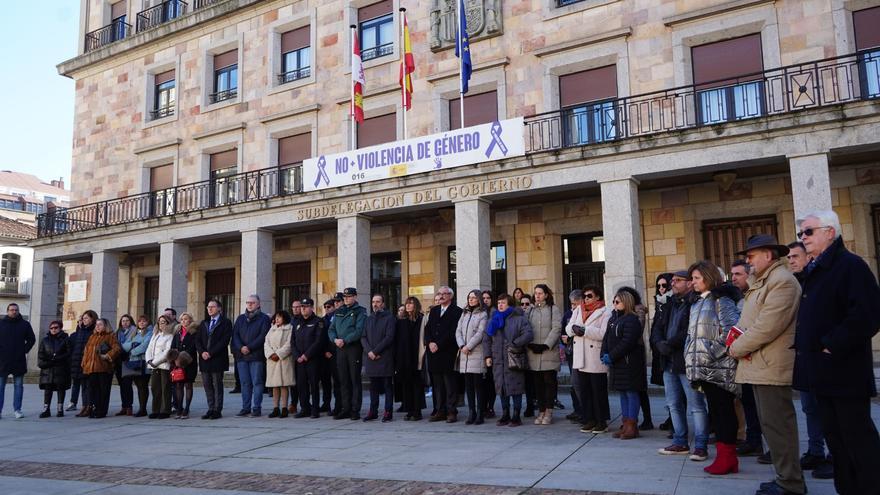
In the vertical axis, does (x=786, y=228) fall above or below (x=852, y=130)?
below

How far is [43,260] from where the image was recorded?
21375 millimetres

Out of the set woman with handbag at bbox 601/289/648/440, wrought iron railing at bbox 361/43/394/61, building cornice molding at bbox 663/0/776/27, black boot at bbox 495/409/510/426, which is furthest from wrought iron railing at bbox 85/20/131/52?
woman with handbag at bbox 601/289/648/440

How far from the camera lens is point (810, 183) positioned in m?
11.1

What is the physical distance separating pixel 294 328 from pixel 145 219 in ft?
36.8

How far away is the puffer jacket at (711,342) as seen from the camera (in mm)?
5359

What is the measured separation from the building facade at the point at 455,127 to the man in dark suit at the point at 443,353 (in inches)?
178

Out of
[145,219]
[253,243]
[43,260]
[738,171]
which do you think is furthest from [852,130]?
[43,260]

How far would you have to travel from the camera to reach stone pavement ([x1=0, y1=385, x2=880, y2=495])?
5207mm

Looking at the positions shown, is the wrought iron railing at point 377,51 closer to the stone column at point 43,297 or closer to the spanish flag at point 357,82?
the spanish flag at point 357,82

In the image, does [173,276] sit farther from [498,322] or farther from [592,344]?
[592,344]

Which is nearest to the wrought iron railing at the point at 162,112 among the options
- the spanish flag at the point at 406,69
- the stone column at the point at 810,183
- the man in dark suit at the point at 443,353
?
the spanish flag at the point at 406,69

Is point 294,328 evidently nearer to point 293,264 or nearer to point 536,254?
point 536,254

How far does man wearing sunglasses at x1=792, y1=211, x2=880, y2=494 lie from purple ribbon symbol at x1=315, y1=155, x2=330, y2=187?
1269 cm

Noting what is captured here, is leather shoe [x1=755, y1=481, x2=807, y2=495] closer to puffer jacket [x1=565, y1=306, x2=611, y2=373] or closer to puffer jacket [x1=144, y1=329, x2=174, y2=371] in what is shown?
puffer jacket [x1=565, y1=306, x2=611, y2=373]
